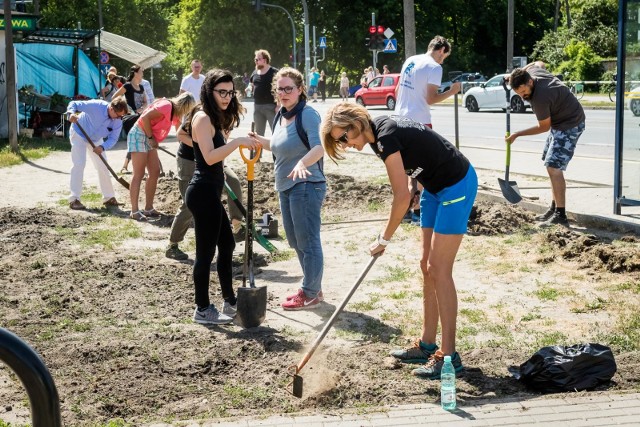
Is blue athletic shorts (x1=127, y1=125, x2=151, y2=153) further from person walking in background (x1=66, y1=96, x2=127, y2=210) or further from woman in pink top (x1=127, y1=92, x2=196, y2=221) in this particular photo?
person walking in background (x1=66, y1=96, x2=127, y2=210)

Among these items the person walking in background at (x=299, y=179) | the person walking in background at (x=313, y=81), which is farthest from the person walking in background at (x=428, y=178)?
the person walking in background at (x=313, y=81)

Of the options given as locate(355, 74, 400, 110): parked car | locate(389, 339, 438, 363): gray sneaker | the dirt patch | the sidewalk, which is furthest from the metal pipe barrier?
locate(355, 74, 400, 110): parked car

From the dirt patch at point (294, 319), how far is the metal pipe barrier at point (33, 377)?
2330mm

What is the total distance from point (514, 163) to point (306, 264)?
912 centimetres

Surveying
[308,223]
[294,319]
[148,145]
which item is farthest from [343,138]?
[148,145]

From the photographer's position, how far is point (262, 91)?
15.6 meters

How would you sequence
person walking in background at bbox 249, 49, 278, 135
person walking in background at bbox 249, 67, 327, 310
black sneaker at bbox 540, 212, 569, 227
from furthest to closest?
person walking in background at bbox 249, 49, 278, 135, black sneaker at bbox 540, 212, 569, 227, person walking in background at bbox 249, 67, 327, 310

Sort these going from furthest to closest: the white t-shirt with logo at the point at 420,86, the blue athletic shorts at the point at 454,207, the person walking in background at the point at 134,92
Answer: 1. the person walking in background at the point at 134,92
2. the white t-shirt with logo at the point at 420,86
3. the blue athletic shorts at the point at 454,207

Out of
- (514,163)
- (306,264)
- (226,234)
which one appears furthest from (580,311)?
(514,163)

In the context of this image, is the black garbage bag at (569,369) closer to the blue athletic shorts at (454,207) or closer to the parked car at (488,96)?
the blue athletic shorts at (454,207)

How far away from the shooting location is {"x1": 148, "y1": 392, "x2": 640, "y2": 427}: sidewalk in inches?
184

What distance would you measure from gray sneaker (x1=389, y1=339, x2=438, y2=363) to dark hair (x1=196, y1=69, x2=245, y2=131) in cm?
226

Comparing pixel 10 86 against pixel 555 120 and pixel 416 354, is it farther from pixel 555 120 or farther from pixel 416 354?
pixel 416 354

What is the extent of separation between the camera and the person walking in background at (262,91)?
50.0 ft
